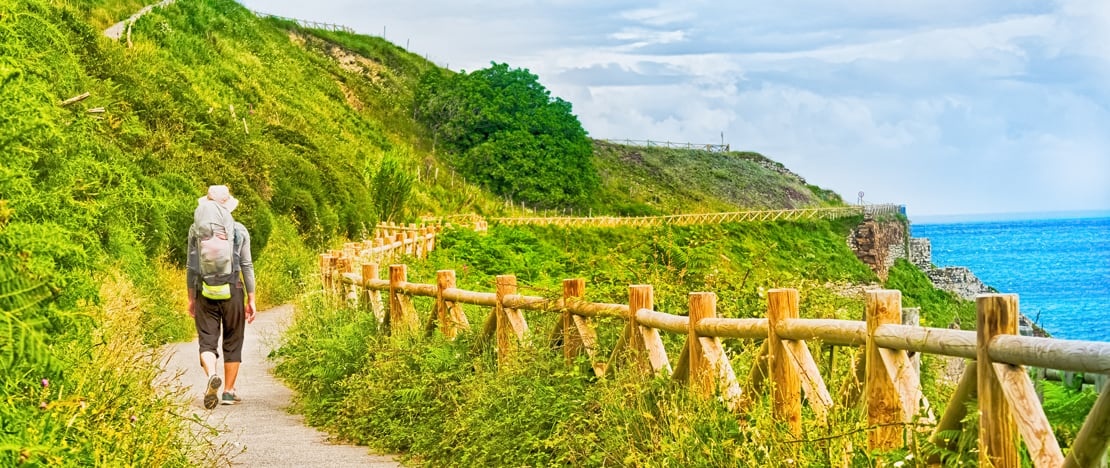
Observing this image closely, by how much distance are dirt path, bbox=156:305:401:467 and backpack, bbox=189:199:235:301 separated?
83cm

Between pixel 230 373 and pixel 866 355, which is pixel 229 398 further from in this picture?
pixel 866 355

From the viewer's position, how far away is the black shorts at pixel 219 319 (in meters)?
12.3

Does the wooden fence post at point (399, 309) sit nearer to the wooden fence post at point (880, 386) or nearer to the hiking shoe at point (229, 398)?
the hiking shoe at point (229, 398)

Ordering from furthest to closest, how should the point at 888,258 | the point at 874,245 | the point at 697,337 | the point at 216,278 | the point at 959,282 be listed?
1. the point at 888,258
2. the point at 959,282
3. the point at 874,245
4. the point at 216,278
5. the point at 697,337

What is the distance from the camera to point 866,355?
595 centimetres

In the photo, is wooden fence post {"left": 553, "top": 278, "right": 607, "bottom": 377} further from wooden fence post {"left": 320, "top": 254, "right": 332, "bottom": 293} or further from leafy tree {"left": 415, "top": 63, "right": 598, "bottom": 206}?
leafy tree {"left": 415, "top": 63, "right": 598, "bottom": 206}

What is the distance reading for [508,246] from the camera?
32344 millimetres

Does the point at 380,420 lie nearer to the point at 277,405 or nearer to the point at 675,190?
the point at 277,405

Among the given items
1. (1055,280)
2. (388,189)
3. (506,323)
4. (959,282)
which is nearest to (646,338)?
(506,323)

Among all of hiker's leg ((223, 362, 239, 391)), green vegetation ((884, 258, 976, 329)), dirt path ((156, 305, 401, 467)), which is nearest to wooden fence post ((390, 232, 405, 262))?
dirt path ((156, 305, 401, 467))

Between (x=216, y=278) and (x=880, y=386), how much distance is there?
7.51 m

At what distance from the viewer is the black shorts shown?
12.3 meters

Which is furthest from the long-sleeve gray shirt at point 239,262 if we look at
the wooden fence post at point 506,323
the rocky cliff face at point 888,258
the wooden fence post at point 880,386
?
the rocky cliff face at point 888,258

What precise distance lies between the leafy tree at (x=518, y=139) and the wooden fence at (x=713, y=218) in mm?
2742
